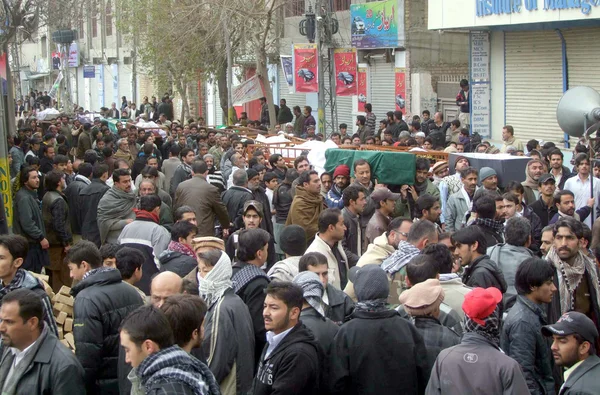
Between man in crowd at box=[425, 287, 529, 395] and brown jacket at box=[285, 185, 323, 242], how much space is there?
5229mm

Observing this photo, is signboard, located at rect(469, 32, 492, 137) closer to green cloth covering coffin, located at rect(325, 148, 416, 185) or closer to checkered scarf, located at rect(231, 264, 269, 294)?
green cloth covering coffin, located at rect(325, 148, 416, 185)

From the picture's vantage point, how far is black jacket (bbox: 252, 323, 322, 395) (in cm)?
501

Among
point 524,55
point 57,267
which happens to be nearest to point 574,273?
point 57,267

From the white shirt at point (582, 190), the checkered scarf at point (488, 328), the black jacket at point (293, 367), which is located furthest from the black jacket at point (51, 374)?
the white shirt at point (582, 190)

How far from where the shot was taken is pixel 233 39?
29.8 metres

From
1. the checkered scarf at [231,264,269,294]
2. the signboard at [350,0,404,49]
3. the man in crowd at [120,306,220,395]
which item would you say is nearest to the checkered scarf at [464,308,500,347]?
the man in crowd at [120,306,220,395]

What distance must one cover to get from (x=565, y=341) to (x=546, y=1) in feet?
46.6

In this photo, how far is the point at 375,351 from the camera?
515 cm

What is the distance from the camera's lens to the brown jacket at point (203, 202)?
11.1m

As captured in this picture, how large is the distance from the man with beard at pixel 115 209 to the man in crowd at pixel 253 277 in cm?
390

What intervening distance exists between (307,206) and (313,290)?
4567 millimetres

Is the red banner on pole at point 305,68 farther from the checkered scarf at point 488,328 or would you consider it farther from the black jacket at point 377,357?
the checkered scarf at point 488,328

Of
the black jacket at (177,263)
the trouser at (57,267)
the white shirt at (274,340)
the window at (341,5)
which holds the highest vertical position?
the window at (341,5)

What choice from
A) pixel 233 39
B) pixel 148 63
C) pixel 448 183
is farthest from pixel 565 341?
pixel 148 63
